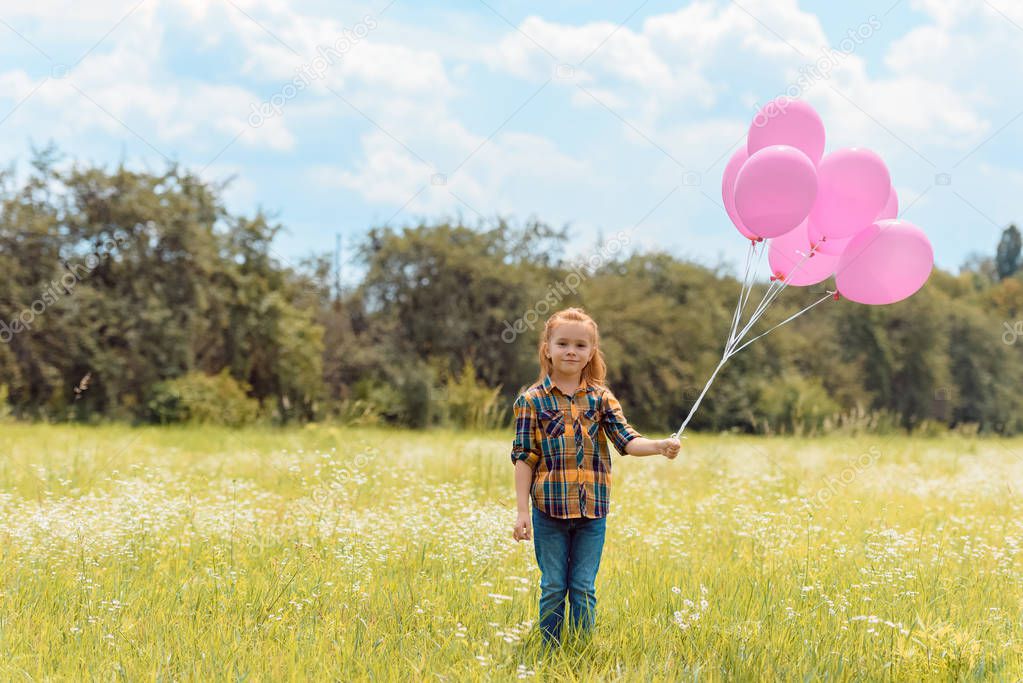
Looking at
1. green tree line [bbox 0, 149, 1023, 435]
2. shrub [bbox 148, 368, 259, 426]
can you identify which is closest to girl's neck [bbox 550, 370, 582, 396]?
green tree line [bbox 0, 149, 1023, 435]

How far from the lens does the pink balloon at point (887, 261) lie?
189 inches

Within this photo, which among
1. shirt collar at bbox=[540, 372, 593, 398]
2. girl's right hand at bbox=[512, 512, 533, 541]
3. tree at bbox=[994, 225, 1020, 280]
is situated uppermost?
tree at bbox=[994, 225, 1020, 280]

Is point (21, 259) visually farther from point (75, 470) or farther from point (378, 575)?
point (378, 575)

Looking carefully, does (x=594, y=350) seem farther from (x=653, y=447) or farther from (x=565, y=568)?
(x=565, y=568)

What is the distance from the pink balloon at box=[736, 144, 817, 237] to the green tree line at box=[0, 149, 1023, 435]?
7.51m

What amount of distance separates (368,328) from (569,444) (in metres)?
17.7

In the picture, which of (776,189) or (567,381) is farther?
(776,189)

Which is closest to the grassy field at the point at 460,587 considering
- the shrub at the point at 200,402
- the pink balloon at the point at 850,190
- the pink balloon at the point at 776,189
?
the pink balloon at the point at 850,190

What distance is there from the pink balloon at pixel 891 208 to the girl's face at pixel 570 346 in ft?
7.45

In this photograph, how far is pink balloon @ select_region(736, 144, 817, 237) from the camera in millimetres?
4504

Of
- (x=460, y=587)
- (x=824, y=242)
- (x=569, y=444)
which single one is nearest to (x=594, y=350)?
(x=569, y=444)

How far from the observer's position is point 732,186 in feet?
16.7

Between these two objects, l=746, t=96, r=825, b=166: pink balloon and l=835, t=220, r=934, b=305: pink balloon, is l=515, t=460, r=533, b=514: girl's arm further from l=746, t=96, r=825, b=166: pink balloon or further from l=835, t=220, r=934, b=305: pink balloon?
l=746, t=96, r=825, b=166: pink balloon

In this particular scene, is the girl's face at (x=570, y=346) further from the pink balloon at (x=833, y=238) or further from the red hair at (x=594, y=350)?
the pink balloon at (x=833, y=238)
